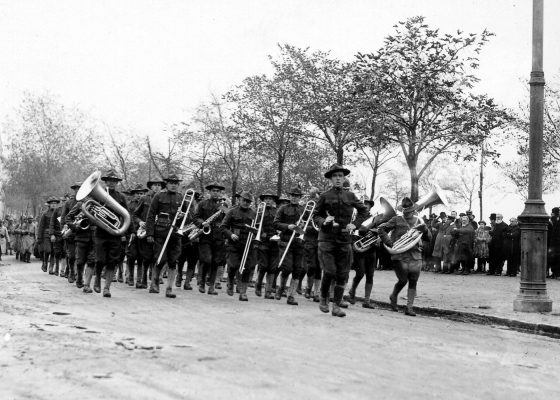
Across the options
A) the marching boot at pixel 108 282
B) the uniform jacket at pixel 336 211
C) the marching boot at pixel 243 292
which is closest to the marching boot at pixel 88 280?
the marching boot at pixel 108 282

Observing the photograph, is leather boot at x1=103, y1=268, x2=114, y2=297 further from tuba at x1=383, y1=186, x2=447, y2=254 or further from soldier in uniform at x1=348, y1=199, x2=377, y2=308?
tuba at x1=383, y1=186, x2=447, y2=254

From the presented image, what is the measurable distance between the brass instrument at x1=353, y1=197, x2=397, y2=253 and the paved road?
2147 millimetres

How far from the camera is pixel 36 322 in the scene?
9.21 m

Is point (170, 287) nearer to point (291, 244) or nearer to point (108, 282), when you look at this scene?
point (108, 282)

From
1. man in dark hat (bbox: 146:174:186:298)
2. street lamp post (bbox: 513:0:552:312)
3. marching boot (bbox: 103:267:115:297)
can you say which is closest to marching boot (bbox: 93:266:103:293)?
marching boot (bbox: 103:267:115:297)

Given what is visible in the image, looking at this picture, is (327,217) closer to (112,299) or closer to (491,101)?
(112,299)

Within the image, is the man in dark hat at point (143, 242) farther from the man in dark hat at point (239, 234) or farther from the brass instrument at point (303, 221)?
the brass instrument at point (303, 221)

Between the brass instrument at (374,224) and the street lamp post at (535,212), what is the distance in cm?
217

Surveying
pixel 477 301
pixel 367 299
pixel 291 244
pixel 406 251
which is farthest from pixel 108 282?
pixel 477 301

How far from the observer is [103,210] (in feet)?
43.7

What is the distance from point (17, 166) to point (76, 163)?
3.95 m

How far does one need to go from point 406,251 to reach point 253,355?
597 cm

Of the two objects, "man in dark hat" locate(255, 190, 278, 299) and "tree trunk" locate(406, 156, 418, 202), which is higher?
"tree trunk" locate(406, 156, 418, 202)

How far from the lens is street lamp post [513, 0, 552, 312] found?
1222 centimetres
